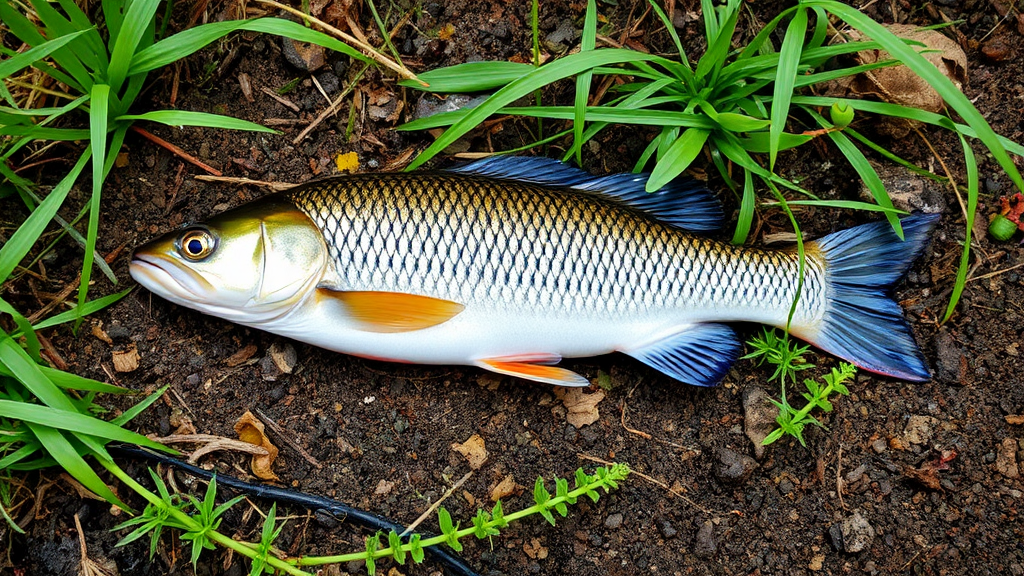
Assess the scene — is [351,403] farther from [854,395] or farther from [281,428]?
[854,395]

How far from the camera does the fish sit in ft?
8.55

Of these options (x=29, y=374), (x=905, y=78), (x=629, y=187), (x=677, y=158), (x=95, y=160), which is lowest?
(x=29, y=374)

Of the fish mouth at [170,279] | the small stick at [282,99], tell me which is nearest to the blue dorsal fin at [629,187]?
the small stick at [282,99]

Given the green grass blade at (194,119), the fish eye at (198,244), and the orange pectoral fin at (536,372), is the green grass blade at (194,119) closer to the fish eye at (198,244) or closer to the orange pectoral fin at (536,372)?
the fish eye at (198,244)

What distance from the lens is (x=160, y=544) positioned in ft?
8.90

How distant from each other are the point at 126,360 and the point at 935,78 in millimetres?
3178

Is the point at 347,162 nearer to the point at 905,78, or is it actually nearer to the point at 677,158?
the point at 677,158

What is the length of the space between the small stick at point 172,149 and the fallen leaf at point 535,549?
78.3 inches

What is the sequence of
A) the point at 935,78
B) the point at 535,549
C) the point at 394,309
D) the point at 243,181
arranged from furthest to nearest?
the point at 243,181, the point at 535,549, the point at 394,309, the point at 935,78

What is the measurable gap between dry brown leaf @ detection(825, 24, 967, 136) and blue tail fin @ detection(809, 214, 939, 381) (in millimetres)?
518

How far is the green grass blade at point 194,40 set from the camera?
2.67 m

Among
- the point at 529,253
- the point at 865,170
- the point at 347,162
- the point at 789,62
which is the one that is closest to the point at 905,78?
the point at 865,170

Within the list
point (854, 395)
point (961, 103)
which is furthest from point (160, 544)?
point (961, 103)

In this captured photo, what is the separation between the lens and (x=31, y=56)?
2418mm
